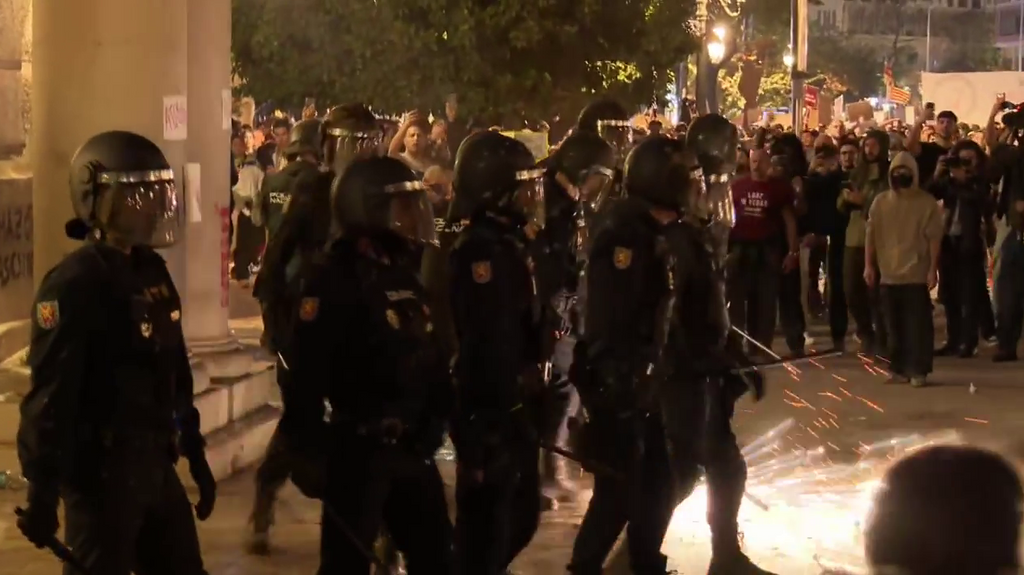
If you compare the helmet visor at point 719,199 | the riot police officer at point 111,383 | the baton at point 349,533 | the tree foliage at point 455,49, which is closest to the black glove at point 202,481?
the riot police officer at point 111,383

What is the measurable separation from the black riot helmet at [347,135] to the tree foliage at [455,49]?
1005 cm

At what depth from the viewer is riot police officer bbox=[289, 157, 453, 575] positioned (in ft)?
17.8

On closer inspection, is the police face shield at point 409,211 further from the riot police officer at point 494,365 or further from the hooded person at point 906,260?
the hooded person at point 906,260

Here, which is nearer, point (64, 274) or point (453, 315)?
point (64, 274)

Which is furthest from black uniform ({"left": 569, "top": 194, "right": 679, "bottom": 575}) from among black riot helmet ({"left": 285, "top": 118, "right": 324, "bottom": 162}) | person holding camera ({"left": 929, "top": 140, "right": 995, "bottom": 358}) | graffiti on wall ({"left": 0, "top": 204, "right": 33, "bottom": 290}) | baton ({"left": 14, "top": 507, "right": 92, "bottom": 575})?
person holding camera ({"left": 929, "top": 140, "right": 995, "bottom": 358})

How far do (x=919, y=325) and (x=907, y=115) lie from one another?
3554 cm

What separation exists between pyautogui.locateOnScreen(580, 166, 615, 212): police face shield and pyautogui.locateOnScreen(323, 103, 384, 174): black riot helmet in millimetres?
1179

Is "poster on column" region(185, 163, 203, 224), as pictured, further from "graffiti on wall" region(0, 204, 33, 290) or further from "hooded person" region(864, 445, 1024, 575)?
"hooded person" region(864, 445, 1024, 575)

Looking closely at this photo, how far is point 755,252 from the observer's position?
14273mm

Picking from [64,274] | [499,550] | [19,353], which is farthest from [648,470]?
[19,353]

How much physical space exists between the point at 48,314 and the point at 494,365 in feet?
5.85

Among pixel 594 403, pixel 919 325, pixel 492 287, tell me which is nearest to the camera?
pixel 492 287

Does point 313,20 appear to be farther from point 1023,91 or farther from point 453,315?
point 1023,91

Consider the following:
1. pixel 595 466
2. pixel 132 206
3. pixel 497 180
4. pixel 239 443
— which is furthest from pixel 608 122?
pixel 132 206
